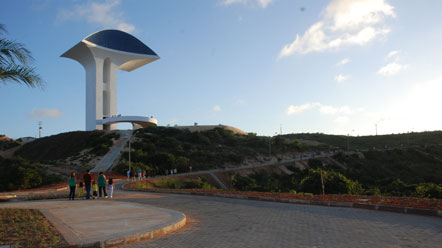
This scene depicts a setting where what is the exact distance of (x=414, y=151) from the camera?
63.9 meters

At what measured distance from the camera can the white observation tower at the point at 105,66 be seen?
70.5 meters

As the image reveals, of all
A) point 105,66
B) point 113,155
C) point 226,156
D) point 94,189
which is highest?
point 105,66

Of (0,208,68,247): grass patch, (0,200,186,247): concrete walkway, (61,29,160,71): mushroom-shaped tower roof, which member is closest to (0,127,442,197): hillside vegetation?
(61,29,160,71): mushroom-shaped tower roof

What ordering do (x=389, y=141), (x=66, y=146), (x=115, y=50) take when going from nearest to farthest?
(x=66, y=146) < (x=115, y=50) < (x=389, y=141)

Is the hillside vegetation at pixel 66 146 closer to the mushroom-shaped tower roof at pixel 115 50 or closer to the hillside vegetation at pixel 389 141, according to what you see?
the mushroom-shaped tower roof at pixel 115 50

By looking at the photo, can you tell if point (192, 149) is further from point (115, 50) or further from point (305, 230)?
point (305, 230)

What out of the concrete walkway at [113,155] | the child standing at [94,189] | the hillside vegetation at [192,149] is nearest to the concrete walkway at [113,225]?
the child standing at [94,189]

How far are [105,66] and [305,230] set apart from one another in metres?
74.6

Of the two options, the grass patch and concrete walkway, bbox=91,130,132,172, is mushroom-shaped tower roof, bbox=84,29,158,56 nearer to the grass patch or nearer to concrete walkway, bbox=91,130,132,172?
concrete walkway, bbox=91,130,132,172

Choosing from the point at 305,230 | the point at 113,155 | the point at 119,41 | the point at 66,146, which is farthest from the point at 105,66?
the point at 305,230

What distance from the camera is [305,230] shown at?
7.43 m

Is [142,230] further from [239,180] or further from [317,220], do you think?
[239,180]

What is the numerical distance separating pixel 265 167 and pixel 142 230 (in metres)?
42.4

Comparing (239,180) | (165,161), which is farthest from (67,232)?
(165,161)
